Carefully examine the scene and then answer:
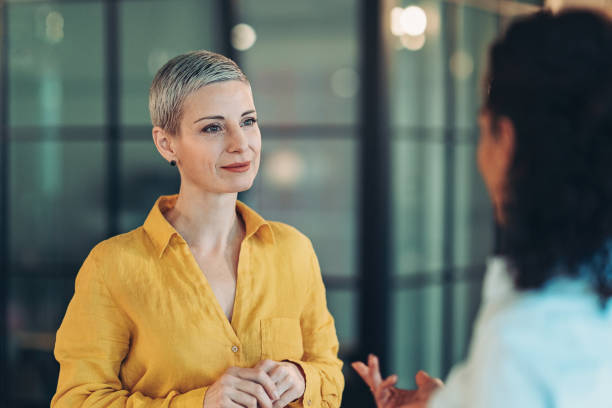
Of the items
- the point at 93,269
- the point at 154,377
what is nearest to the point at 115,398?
the point at 154,377

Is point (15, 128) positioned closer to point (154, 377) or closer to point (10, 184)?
point (10, 184)

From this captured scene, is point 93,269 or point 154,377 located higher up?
point 93,269

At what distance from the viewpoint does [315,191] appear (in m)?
3.54

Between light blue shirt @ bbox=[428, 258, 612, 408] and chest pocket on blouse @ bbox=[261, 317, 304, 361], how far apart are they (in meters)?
0.37

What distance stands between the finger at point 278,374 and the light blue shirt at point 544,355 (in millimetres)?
323

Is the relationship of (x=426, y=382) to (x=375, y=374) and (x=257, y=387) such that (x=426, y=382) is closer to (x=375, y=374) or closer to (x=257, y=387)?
(x=375, y=374)

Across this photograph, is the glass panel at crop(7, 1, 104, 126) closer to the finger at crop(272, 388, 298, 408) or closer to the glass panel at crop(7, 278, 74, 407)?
the glass panel at crop(7, 278, 74, 407)

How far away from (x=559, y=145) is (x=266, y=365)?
1.76 feet

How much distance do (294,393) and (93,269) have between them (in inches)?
14.4

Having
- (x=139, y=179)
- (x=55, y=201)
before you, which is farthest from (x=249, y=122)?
(x=55, y=201)

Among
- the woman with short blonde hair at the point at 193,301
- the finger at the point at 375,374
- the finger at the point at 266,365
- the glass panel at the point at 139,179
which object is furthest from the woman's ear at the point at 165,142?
the glass panel at the point at 139,179

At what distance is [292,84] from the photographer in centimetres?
353

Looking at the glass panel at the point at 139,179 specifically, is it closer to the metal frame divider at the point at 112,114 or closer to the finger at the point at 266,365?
the metal frame divider at the point at 112,114

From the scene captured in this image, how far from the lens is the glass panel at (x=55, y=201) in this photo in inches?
144
